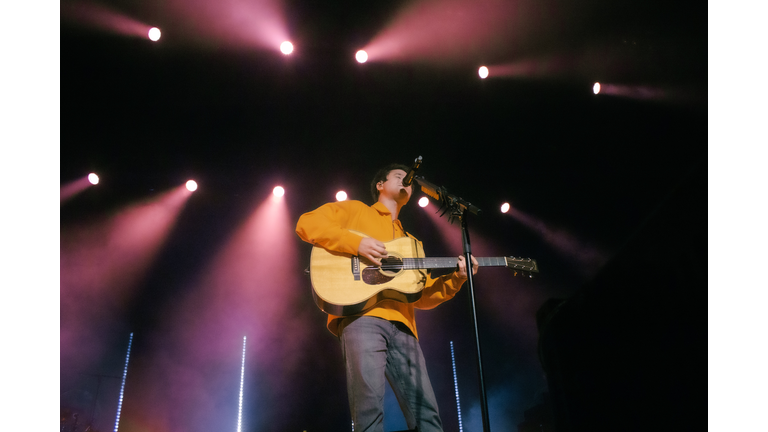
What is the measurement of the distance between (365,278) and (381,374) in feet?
1.89

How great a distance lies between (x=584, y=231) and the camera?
434 cm

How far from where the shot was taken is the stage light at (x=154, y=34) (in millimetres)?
3437

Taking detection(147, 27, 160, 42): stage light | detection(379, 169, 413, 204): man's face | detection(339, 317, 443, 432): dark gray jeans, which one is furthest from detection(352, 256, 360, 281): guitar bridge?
detection(147, 27, 160, 42): stage light

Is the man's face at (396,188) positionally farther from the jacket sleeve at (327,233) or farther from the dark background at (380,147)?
the dark background at (380,147)

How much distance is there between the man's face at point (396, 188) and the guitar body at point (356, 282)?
20.8 inches

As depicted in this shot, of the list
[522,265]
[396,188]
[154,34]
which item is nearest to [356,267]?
[396,188]

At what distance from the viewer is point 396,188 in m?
3.19

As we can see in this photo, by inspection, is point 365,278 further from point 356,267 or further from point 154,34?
point 154,34

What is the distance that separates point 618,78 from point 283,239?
3.83m

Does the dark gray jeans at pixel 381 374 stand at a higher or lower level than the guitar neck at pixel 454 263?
lower

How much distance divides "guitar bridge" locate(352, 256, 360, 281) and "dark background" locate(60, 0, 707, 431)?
200cm

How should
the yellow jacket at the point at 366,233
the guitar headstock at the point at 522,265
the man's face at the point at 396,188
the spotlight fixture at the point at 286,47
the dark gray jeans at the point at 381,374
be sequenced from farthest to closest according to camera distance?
the spotlight fixture at the point at 286,47, the man's face at the point at 396,188, the guitar headstock at the point at 522,265, the yellow jacket at the point at 366,233, the dark gray jeans at the point at 381,374

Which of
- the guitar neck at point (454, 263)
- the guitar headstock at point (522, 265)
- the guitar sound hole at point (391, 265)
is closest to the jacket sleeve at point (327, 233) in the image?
the guitar sound hole at point (391, 265)

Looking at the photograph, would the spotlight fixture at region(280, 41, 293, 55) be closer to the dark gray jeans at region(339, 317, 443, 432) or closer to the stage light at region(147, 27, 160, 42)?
the stage light at region(147, 27, 160, 42)
